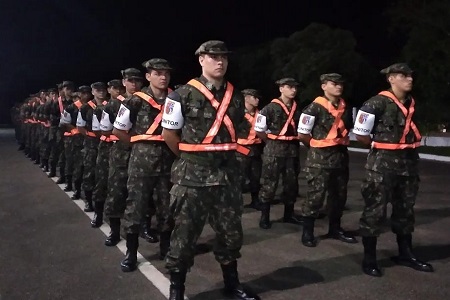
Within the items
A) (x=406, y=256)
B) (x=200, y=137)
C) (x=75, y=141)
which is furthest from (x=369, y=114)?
(x=75, y=141)

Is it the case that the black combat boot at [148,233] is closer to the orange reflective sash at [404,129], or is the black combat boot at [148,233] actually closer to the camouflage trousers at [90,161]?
the camouflage trousers at [90,161]

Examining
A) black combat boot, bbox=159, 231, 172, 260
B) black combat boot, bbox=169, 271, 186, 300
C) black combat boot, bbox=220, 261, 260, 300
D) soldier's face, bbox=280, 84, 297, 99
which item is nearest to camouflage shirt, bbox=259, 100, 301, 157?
soldier's face, bbox=280, 84, 297, 99

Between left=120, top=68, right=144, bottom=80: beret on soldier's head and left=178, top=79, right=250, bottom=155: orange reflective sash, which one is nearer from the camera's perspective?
left=178, top=79, right=250, bottom=155: orange reflective sash

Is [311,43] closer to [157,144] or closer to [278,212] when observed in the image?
[278,212]

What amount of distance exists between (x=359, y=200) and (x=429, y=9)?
63.2 feet

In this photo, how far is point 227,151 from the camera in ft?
15.3

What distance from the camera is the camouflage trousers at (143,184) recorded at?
577cm

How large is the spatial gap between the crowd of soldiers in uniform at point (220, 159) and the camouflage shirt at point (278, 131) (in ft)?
0.05

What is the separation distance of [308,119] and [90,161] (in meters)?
3.48

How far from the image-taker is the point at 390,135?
219 inches

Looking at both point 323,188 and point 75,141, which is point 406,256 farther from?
point 75,141

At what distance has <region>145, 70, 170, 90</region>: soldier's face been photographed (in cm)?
586

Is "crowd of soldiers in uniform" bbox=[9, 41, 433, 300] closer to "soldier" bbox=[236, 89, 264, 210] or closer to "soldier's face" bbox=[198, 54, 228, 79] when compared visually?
"soldier's face" bbox=[198, 54, 228, 79]

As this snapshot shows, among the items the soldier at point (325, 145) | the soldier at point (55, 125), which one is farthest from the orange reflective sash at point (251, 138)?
the soldier at point (55, 125)
